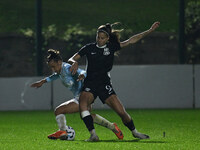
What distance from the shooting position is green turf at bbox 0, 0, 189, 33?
4356cm

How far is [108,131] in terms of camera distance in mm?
13289

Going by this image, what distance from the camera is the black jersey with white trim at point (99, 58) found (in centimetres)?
1084

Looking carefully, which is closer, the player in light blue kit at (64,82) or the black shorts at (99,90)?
the black shorts at (99,90)

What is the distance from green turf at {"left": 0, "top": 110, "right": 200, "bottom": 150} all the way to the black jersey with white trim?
1.10m

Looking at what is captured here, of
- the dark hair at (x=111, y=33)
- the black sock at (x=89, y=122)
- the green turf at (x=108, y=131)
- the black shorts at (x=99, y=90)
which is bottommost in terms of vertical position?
the green turf at (x=108, y=131)

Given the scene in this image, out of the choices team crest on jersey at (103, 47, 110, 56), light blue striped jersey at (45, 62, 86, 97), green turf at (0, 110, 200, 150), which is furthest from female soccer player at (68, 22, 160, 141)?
green turf at (0, 110, 200, 150)

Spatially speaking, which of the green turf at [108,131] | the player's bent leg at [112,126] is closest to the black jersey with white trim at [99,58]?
the player's bent leg at [112,126]

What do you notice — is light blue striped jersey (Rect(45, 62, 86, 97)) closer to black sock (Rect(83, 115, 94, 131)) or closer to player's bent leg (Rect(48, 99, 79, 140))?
player's bent leg (Rect(48, 99, 79, 140))

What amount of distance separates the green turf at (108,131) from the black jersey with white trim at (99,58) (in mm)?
1098

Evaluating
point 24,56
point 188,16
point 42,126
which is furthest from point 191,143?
point 24,56

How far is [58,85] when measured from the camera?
2164 centimetres

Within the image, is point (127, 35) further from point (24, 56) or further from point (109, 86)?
point (109, 86)

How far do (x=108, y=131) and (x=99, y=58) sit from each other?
110 inches

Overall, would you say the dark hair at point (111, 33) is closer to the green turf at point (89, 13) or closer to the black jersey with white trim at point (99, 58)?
the black jersey with white trim at point (99, 58)
